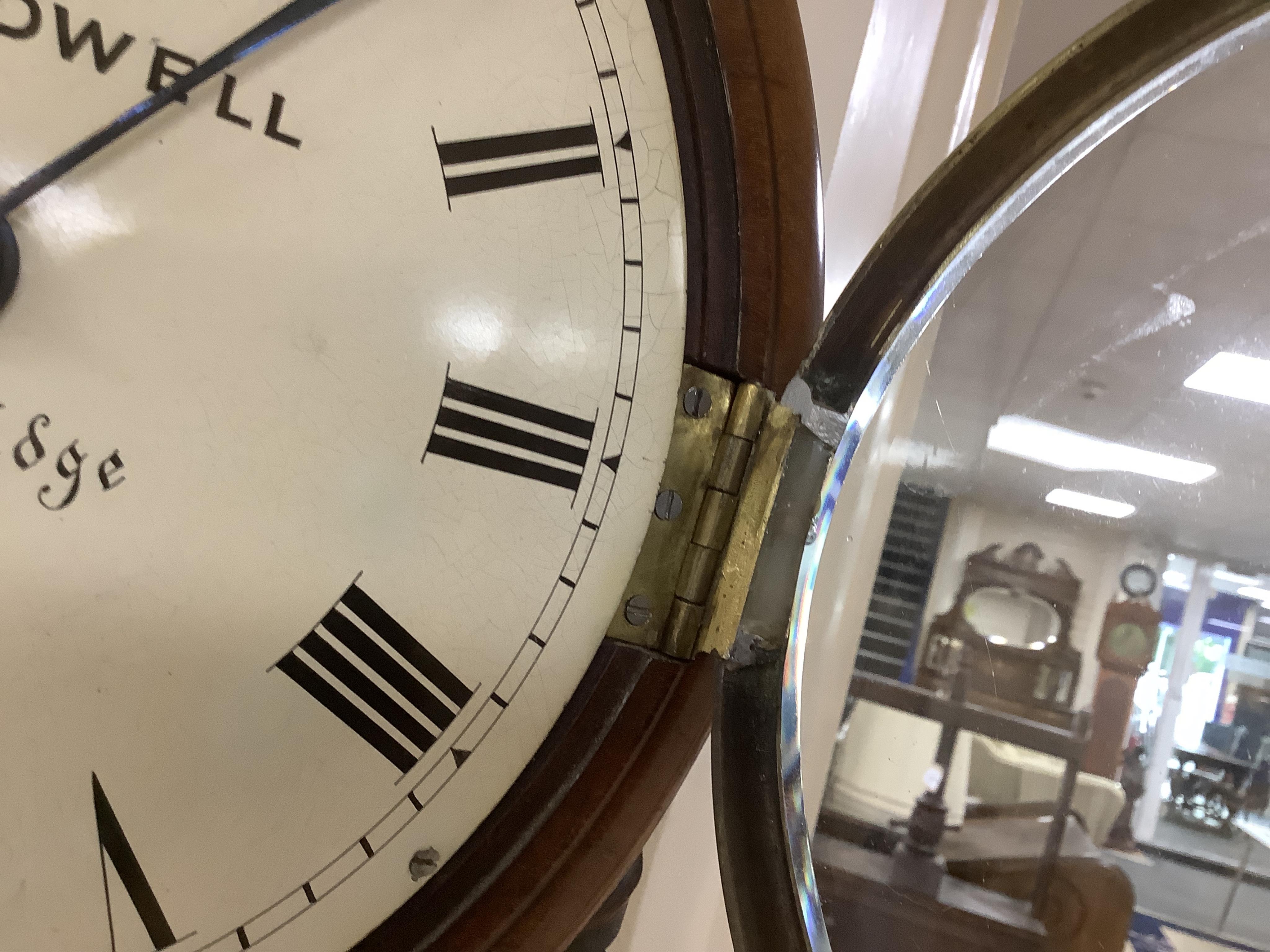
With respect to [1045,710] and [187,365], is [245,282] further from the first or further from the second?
[1045,710]

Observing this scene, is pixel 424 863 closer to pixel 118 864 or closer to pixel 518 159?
pixel 118 864

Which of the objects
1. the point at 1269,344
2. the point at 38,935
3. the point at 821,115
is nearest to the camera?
the point at 38,935

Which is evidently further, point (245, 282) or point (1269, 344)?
point (1269, 344)

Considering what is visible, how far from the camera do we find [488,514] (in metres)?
0.34

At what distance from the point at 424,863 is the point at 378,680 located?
79 millimetres

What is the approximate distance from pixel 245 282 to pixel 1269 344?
79cm

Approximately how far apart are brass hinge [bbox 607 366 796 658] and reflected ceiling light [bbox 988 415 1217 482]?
16.4 inches

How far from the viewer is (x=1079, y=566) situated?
672mm

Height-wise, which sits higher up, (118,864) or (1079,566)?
(1079,566)

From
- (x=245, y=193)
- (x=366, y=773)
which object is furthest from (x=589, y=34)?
(x=366, y=773)

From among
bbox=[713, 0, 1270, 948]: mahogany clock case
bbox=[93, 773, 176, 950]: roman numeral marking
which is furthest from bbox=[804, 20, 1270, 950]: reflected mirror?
bbox=[93, 773, 176, 950]: roman numeral marking

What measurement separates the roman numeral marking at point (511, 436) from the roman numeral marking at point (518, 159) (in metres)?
0.09

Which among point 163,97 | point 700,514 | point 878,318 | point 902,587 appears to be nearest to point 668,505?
point 700,514

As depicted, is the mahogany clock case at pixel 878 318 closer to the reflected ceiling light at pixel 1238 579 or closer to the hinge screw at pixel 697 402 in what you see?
the hinge screw at pixel 697 402
